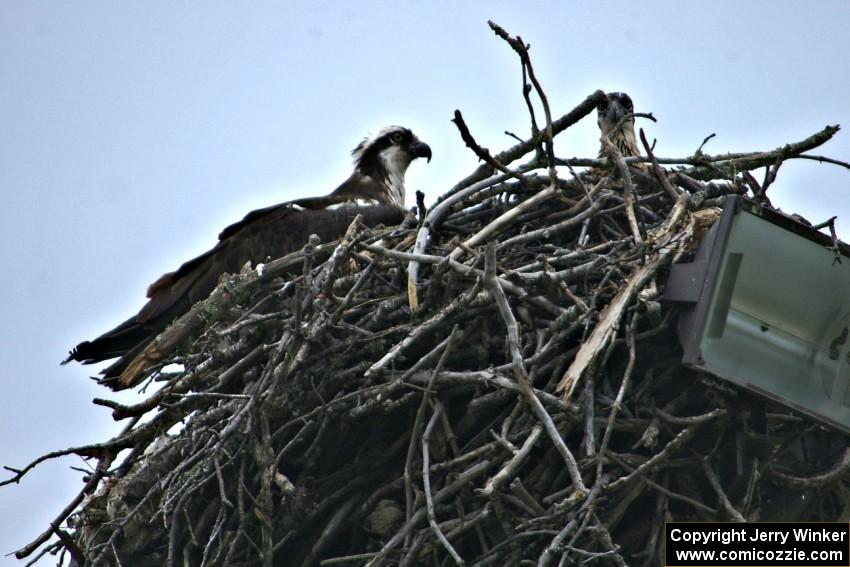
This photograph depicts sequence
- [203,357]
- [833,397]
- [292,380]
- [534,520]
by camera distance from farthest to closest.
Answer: [203,357] < [292,380] < [833,397] < [534,520]

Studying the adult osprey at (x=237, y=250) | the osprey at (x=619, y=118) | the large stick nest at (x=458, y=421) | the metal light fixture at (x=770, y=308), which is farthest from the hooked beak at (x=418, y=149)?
the metal light fixture at (x=770, y=308)

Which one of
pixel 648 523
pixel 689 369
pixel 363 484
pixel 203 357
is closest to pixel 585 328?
pixel 689 369

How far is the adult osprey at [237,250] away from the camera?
6727 mm

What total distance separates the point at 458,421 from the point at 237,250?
7.40 ft

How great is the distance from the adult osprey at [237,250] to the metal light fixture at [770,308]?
108 inches

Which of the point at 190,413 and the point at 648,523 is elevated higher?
the point at 190,413

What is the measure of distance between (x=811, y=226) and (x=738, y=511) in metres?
1.27

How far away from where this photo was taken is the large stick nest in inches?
201

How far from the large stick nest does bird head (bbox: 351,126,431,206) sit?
2767 mm

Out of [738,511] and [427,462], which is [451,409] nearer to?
[427,462]

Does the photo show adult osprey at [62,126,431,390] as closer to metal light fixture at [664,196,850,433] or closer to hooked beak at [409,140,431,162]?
hooked beak at [409,140,431,162]

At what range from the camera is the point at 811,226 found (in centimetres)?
523

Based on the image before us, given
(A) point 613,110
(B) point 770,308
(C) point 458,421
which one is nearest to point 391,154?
(A) point 613,110

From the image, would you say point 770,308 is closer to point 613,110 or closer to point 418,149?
point 613,110
